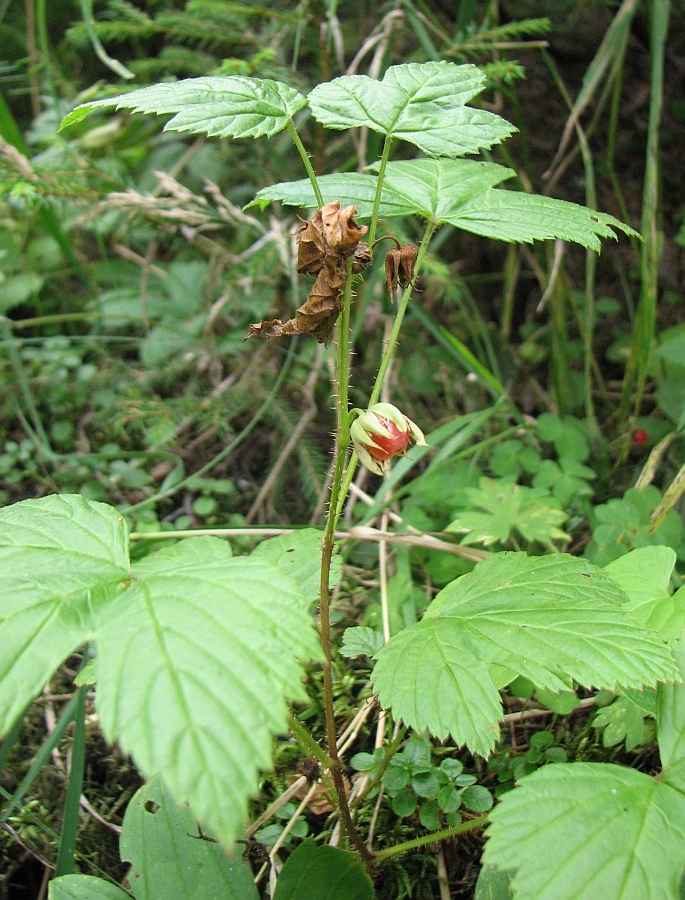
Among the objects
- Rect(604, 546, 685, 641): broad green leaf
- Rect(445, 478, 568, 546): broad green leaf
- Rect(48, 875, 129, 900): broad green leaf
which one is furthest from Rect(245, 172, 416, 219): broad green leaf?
Rect(48, 875, 129, 900): broad green leaf

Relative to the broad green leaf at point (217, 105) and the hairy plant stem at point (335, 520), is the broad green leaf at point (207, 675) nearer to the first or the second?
the hairy plant stem at point (335, 520)

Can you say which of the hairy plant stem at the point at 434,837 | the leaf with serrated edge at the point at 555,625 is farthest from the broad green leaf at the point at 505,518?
the hairy plant stem at the point at 434,837

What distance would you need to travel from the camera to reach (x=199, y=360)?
221 centimetres

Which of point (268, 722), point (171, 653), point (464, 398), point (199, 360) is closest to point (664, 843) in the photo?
point (268, 722)

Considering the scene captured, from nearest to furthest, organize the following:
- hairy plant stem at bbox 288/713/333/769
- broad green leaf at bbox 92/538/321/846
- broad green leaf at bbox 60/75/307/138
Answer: broad green leaf at bbox 92/538/321/846
broad green leaf at bbox 60/75/307/138
hairy plant stem at bbox 288/713/333/769

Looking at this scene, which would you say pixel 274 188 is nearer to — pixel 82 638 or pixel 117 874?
pixel 82 638

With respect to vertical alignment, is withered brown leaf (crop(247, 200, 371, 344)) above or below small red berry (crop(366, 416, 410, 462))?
above

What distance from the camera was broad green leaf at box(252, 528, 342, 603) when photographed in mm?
1081

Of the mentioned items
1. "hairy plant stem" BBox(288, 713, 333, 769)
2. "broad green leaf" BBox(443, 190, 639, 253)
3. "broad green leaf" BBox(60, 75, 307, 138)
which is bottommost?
"hairy plant stem" BBox(288, 713, 333, 769)

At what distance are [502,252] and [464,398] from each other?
2.23 feet

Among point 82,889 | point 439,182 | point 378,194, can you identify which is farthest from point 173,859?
point 439,182

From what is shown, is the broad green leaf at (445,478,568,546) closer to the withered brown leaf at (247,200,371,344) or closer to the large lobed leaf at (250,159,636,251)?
the large lobed leaf at (250,159,636,251)

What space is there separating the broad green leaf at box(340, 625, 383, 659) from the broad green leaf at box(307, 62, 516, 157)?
734 mm

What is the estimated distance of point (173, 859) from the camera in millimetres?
1010
